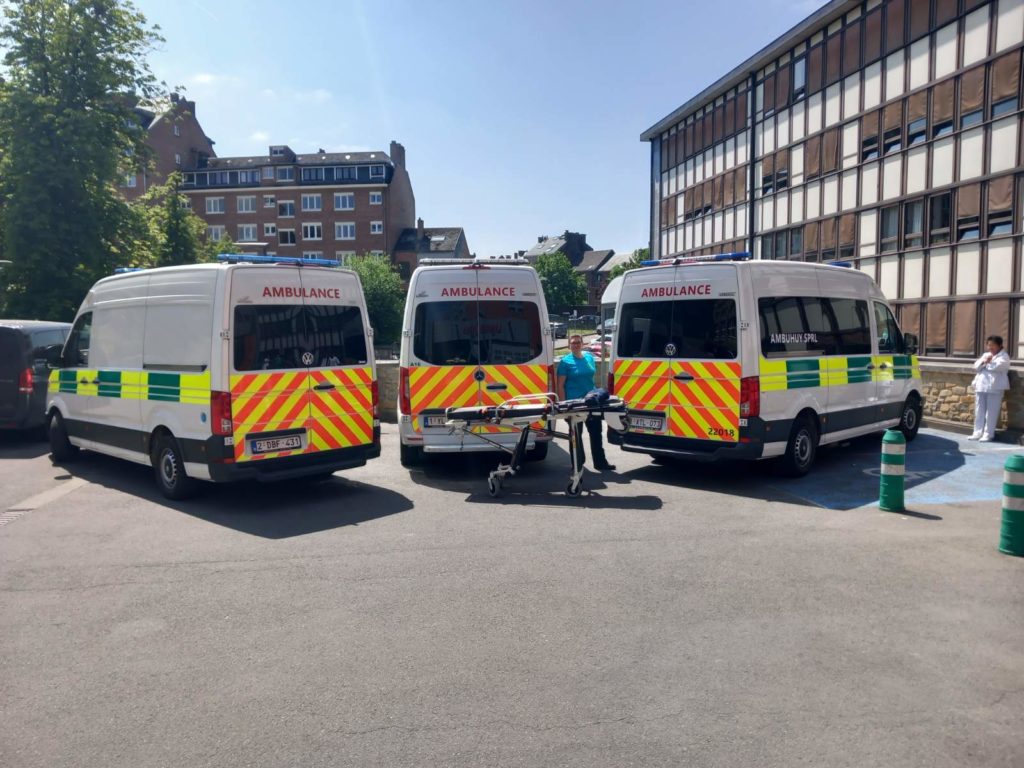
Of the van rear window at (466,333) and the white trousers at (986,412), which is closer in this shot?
the van rear window at (466,333)

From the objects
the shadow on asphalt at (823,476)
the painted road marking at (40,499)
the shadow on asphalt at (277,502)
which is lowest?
the painted road marking at (40,499)

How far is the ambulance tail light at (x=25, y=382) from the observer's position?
12289mm

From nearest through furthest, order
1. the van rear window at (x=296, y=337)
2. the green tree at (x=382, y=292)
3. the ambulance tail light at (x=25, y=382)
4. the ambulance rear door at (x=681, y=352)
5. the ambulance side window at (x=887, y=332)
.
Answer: the van rear window at (x=296, y=337), the ambulance rear door at (x=681, y=352), the ambulance side window at (x=887, y=332), the ambulance tail light at (x=25, y=382), the green tree at (x=382, y=292)

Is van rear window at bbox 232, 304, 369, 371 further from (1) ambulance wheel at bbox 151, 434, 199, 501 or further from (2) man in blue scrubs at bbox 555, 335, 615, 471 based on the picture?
(2) man in blue scrubs at bbox 555, 335, 615, 471

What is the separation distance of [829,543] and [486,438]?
13.6 ft

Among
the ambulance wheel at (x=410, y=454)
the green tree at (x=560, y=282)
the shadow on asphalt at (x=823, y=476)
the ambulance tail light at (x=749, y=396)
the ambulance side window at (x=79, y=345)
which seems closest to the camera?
the shadow on asphalt at (x=823, y=476)

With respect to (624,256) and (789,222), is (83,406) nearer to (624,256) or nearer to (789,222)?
(789,222)

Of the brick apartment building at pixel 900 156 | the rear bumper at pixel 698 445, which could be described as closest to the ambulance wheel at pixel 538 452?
the rear bumper at pixel 698 445

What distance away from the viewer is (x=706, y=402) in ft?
30.3

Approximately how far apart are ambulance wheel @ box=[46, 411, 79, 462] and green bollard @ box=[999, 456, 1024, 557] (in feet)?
35.4

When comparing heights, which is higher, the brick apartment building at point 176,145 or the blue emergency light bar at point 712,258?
the brick apartment building at point 176,145

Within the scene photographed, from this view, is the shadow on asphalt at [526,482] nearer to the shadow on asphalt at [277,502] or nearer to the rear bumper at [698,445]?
the rear bumper at [698,445]

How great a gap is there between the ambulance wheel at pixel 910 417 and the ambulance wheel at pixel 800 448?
3271 mm

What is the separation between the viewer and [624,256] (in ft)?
342
